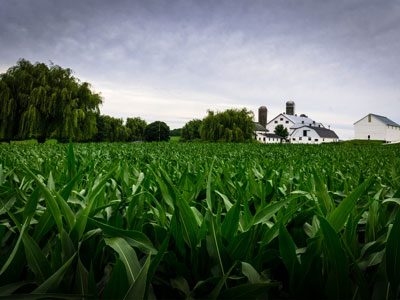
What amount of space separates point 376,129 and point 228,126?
62.2 meters

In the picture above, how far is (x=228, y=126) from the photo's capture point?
127 ft

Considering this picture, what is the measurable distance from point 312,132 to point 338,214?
95378 millimetres

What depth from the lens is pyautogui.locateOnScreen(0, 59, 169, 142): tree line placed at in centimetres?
2158

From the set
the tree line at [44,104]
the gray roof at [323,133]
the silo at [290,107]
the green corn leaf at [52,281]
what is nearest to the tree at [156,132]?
the gray roof at [323,133]

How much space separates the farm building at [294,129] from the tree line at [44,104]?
64.4 metres

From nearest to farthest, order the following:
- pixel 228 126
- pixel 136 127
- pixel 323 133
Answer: pixel 228 126 < pixel 323 133 < pixel 136 127

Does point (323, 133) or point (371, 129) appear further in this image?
point (323, 133)

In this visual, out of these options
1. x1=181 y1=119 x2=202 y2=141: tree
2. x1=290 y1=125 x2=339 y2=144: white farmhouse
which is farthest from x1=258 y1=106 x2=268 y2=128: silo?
x1=181 y1=119 x2=202 y2=141: tree

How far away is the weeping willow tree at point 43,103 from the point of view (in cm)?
2156

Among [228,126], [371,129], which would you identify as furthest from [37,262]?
[371,129]

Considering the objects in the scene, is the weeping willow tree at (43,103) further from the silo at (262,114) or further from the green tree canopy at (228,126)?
the silo at (262,114)

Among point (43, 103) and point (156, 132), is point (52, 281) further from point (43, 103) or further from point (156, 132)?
point (156, 132)

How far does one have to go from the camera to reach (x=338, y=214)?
2.40ft

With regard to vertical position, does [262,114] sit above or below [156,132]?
above
